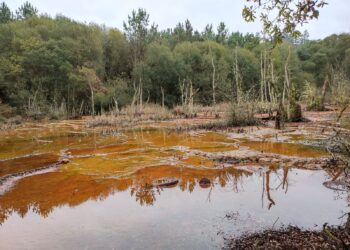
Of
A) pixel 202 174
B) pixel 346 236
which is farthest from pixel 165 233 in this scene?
pixel 202 174

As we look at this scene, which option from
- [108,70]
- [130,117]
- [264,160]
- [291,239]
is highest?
[108,70]

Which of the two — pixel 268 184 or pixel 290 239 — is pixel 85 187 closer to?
pixel 268 184

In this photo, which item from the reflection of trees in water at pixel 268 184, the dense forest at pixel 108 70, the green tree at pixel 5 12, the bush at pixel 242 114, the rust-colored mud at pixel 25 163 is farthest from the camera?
the green tree at pixel 5 12

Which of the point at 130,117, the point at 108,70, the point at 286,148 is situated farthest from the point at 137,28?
the point at 286,148

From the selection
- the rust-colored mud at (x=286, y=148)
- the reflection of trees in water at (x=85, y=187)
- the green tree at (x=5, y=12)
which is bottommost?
the reflection of trees in water at (x=85, y=187)

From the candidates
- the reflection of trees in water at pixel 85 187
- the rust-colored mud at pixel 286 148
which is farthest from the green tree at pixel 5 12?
the reflection of trees in water at pixel 85 187

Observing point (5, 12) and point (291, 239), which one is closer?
point (291, 239)

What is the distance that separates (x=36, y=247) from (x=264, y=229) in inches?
127

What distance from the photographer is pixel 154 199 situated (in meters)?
6.55

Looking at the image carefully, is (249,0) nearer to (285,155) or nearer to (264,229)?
(264,229)

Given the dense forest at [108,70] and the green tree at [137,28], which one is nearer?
the dense forest at [108,70]

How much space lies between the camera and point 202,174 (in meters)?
8.09

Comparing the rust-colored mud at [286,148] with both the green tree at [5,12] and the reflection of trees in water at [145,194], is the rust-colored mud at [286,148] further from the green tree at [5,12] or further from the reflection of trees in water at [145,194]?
the green tree at [5,12]

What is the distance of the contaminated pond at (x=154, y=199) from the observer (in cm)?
504
